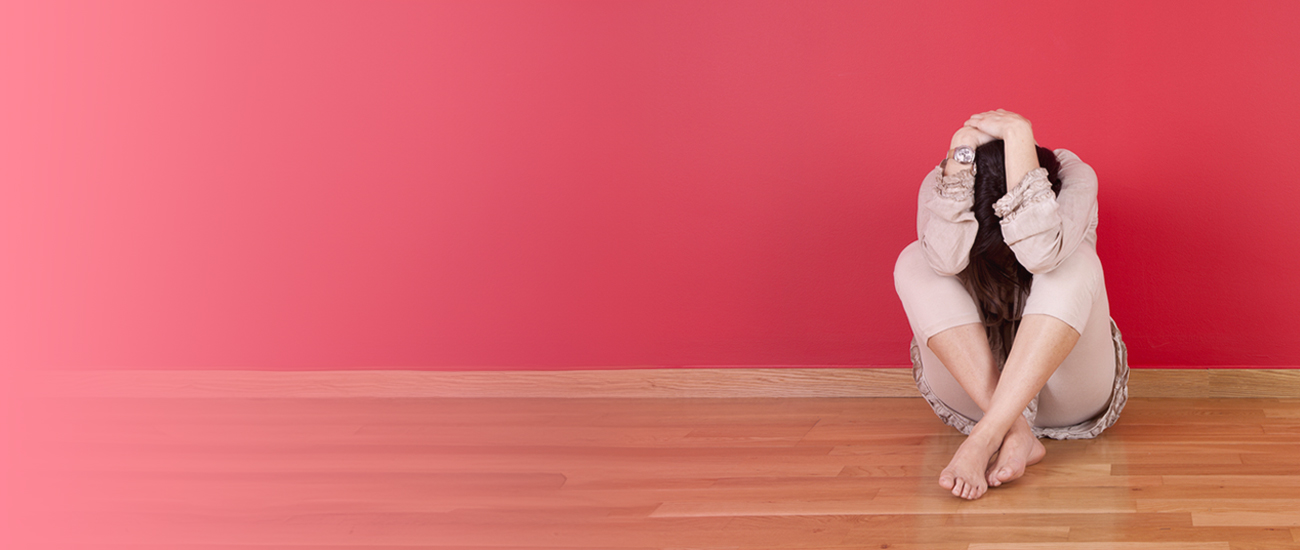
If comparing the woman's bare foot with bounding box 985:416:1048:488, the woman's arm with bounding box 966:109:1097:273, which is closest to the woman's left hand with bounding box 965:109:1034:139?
the woman's arm with bounding box 966:109:1097:273

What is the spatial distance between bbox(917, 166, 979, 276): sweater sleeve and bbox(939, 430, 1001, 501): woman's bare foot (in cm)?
27

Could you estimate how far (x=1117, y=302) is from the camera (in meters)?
2.08

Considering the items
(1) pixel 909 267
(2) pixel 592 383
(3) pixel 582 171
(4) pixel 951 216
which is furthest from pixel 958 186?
(2) pixel 592 383

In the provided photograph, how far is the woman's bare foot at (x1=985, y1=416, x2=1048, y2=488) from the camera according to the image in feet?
4.64

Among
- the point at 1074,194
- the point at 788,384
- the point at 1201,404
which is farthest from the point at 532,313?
the point at 1201,404

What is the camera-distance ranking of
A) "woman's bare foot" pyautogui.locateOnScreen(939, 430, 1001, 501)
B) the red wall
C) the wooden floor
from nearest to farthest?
the wooden floor → "woman's bare foot" pyautogui.locateOnScreen(939, 430, 1001, 501) → the red wall

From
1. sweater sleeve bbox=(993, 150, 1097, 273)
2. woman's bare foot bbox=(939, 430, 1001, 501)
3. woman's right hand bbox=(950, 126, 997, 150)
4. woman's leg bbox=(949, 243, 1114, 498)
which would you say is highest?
woman's right hand bbox=(950, 126, 997, 150)

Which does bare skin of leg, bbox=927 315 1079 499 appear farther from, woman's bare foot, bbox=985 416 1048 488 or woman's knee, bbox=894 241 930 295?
woman's knee, bbox=894 241 930 295

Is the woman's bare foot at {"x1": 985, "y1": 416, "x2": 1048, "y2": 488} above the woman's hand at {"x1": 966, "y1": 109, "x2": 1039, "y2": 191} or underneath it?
→ underneath

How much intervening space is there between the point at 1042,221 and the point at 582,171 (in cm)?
109

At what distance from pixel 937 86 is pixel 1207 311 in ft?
2.35

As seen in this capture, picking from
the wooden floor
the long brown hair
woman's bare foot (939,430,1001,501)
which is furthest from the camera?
the long brown hair

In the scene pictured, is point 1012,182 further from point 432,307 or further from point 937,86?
point 432,307

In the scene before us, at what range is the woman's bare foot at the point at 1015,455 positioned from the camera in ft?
4.64
